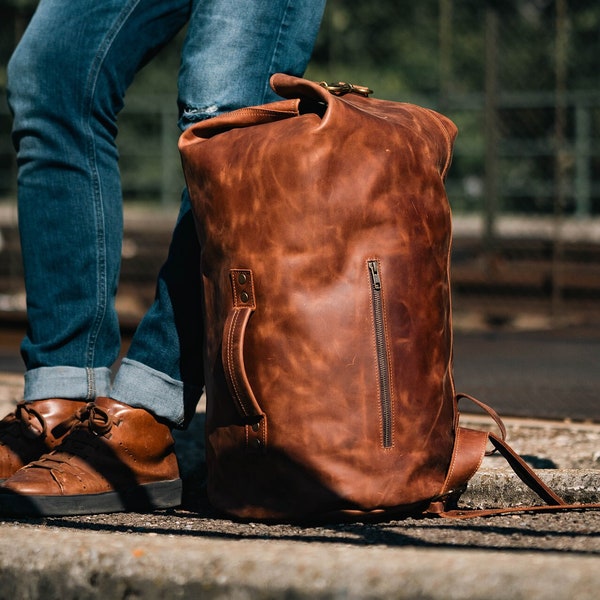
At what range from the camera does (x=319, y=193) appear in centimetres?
203

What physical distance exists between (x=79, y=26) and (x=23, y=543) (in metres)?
1.14

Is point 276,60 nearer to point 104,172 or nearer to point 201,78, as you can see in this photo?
point 201,78

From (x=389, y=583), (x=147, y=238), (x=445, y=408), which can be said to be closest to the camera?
(x=389, y=583)

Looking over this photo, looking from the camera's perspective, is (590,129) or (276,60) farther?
(590,129)

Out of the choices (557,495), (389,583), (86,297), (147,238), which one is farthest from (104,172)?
(147,238)

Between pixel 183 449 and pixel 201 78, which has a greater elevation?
pixel 201 78

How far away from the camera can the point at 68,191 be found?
2.47 meters

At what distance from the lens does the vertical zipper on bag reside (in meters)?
2.05

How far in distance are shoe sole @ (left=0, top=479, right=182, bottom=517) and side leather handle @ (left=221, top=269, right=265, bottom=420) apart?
355 mm

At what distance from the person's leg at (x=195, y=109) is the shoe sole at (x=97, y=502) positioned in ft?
0.49

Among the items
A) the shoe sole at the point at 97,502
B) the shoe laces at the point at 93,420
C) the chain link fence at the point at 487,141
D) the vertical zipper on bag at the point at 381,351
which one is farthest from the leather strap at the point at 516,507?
the chain link fence at the point at 487,141

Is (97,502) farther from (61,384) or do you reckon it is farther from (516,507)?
(516,507)

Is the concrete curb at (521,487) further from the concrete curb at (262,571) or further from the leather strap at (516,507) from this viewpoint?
the concrete curb at (262,571)

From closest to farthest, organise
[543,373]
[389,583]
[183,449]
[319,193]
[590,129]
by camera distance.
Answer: [389,583] < [319,193] < [183,449] < [543,373] < [590,129]
